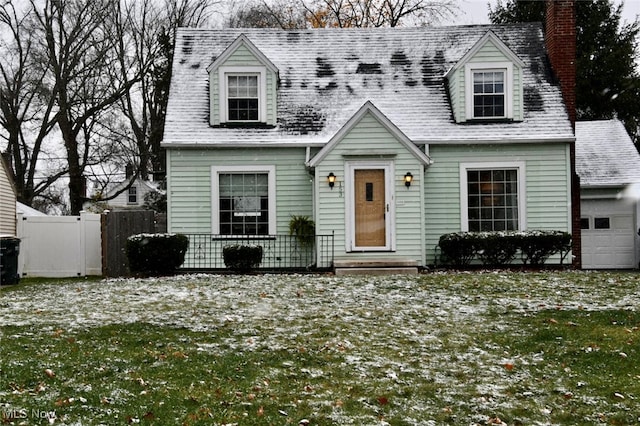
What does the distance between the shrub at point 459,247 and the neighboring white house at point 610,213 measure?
207 inches

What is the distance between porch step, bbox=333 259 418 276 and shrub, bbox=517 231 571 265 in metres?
2.94

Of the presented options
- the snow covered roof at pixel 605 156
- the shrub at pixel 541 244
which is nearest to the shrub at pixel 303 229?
the shrub at pixel 541 244

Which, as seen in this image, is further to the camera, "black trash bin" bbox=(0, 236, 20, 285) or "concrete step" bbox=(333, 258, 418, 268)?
"concrete step" bbox=(333, 258, 418, 268)

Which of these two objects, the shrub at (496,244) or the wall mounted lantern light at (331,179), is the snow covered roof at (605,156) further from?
the wall mounted lantern light at (331,179)

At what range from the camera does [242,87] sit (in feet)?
59.8

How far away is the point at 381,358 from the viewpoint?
7.51 metres

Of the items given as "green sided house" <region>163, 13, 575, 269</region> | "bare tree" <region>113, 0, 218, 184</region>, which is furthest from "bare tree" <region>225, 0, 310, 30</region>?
"green sided house" <region>163, 13, 575, 269</region>

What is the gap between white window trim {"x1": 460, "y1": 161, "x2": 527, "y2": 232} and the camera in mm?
17500

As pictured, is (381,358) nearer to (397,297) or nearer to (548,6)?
(397,297)

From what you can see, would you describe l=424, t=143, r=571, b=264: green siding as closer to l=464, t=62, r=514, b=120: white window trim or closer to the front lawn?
l=464, t=62, r=514, b=120: white window trim

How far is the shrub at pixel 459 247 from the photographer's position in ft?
53.9

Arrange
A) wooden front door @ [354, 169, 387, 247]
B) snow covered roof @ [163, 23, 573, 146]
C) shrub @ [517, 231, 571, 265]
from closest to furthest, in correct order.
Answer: shrub @ [517, 231, 571, 265]
wooden front door @ [354, 169, 387, 247]
snow covered roof @ [163, 23, 573, 146]

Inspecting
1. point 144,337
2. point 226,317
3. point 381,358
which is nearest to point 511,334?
point 381,358

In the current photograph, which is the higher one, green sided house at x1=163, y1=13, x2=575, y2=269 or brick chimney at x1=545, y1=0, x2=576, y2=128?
brick chimney at x1=545, y1=0, x2=576, y2=128
